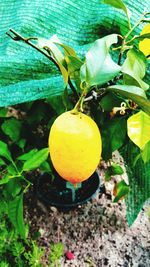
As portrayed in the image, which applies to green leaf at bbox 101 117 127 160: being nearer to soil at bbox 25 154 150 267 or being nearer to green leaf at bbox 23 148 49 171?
green leaf at bbox 23 148 49 171

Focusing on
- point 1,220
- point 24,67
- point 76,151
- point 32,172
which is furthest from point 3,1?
point 32,172

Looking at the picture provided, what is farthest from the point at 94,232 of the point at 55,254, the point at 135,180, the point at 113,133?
the point at 113,133

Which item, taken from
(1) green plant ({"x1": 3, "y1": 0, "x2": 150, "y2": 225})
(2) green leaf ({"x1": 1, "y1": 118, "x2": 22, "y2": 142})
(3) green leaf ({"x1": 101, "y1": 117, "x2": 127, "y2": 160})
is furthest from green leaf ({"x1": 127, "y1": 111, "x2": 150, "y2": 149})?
(2) green leaf ({"x1": 1, "y1": 118, "x2": 22, "y2": 142})

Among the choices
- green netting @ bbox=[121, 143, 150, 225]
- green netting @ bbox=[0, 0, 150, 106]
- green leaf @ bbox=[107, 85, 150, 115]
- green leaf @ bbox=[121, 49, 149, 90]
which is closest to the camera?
green leaf @ bbox=[107, 85, 150, 115]

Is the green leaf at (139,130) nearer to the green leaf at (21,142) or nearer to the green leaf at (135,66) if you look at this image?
the green leaf at (135,66)

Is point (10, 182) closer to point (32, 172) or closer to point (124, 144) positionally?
point (124, 144)

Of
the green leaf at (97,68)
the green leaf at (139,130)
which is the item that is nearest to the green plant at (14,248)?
the green leaf at (139,130)
